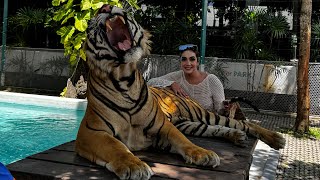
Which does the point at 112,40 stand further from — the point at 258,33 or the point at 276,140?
the point at 258,33

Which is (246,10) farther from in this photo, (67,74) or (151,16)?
(67,74)

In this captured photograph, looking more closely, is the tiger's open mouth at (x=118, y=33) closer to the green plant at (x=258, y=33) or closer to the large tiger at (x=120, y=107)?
the large tiger at (x=120, y=107)

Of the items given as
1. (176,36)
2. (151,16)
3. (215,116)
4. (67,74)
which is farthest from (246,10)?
(215,116)

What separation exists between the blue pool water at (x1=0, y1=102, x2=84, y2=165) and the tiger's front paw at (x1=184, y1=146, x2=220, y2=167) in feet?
12.7

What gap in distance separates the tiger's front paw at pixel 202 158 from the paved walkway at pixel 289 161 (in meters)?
2.08

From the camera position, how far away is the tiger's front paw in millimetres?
2188

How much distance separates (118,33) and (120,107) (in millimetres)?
400

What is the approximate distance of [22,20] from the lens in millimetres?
12023

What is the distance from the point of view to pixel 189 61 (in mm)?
3748

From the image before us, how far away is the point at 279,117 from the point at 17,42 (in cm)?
770

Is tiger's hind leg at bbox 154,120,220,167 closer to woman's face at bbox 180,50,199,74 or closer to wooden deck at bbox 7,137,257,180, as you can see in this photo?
wooden deck at bbox 7,137,257,180

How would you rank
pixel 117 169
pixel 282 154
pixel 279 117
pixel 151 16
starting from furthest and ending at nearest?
pixel 151 16 < pixel 279 117 < pixel 282 154 < pixel 117 169

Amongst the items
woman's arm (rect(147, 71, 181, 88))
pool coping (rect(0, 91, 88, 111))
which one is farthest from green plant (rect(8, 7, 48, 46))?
woman's arm (rect(147, 71, 181, 88))

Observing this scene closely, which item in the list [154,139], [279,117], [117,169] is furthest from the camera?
[279,117]
